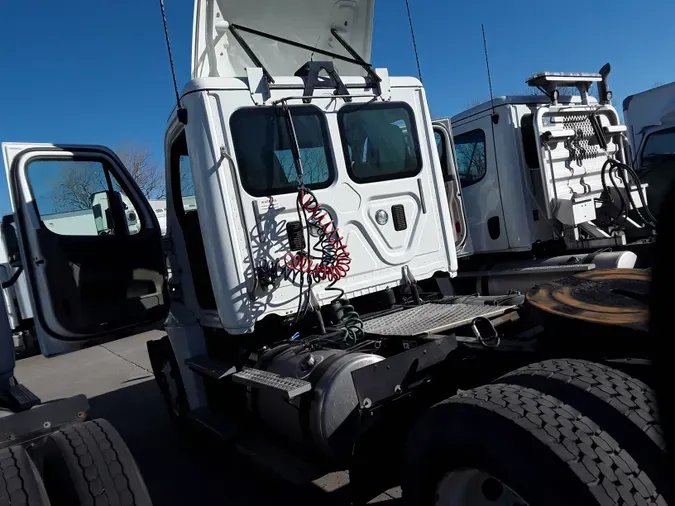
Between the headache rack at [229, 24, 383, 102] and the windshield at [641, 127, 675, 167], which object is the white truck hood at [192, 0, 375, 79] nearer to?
the headache rack at [229, 24, 383, 102]

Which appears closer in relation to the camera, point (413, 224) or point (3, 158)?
point (3, 158)

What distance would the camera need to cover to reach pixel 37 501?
7.90 feet

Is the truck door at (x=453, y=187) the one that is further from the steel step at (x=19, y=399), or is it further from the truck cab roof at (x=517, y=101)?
the steel step at (x=19, y=399)

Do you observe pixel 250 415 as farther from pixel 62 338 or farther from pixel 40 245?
pixel 40 245

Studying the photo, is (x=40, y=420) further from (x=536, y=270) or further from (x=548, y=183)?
(x=548, y=183)

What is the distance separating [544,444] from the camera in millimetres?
1998

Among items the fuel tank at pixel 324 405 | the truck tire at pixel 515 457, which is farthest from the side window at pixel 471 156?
the truck tire at pixel 515 457

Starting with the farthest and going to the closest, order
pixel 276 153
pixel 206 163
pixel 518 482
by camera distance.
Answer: pixel 276 153 → pixel 206 163 → pixel 518 482

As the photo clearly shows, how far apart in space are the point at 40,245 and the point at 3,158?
2.20 ft

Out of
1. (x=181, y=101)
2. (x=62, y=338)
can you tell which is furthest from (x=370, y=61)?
(x=62, y=338)

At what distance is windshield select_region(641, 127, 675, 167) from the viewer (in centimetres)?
927

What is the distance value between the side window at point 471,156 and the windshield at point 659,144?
12.8 ft

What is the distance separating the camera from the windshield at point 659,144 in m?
9.27

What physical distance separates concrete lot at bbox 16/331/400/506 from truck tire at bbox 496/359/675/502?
190 cm
